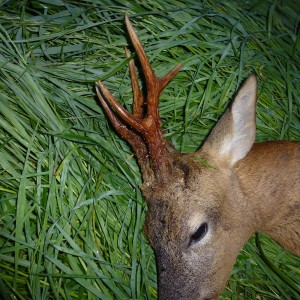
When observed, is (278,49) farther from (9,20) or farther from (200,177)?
(9,20)

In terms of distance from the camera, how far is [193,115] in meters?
2.86

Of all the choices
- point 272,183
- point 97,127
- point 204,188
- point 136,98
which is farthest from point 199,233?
point 97,127

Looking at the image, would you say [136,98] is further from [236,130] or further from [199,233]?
[199,233]

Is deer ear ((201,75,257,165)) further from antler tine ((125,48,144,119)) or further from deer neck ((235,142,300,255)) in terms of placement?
antler tine ((125,48,144,119))

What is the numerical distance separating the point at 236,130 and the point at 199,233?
1.92 ft

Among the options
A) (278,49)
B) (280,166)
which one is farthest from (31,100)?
(278,49)

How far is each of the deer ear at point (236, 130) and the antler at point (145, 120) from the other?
287 mm

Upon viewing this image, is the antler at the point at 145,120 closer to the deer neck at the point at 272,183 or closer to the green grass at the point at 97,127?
the green grass at the point at 97,127

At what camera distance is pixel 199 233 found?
Result: 2.35m

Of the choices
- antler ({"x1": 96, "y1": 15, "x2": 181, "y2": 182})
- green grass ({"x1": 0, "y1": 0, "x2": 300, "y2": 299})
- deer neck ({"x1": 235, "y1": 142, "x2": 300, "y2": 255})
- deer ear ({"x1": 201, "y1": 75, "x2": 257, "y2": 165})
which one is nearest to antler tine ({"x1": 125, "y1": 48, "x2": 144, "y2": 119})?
antler ({"x1": 96, "y1": 15, "x2": 181, "y2": 182})

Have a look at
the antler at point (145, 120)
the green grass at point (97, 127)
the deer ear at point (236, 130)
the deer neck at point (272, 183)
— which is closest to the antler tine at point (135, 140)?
the antler at point (145, 120)

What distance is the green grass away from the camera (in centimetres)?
258

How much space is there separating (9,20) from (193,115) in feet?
4.05

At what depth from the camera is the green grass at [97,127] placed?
8.46 feet
